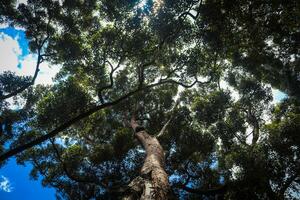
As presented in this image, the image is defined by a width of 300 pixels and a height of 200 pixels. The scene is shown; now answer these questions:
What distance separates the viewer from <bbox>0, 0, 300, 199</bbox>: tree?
1104cm

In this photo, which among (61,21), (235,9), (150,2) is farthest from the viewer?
(61,21)

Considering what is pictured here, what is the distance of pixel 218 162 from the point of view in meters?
15.3

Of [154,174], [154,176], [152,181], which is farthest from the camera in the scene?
[154,174]

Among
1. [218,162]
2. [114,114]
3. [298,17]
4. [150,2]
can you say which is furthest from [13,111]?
[298,17]

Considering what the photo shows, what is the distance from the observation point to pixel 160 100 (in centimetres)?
1852

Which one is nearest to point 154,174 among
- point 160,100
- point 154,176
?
point 154,176

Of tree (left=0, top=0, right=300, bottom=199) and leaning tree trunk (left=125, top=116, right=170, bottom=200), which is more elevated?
tree (left=0, top=0, right=300, bottom=199)

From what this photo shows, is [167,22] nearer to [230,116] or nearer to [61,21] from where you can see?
[61,21]

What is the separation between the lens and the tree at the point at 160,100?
435 inches

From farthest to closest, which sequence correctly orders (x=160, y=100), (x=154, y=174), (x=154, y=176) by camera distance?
1. (x=160, y=100)
2. (x=154, y=174)
3. (x=154, y=176)

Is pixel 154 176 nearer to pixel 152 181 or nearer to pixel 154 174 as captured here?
pixel 154 174

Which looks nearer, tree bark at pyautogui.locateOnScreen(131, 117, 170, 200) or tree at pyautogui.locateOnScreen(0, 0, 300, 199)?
tree bark at pyautogui.locateOnScreen(131, 117, 170, 200)

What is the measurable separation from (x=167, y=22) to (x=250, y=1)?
154 inches

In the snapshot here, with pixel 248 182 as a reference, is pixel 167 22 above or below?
above
